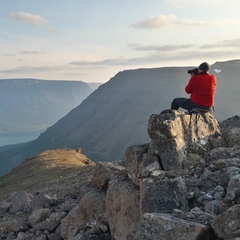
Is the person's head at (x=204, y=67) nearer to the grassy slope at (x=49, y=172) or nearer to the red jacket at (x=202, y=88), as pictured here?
the red jacket at (x=202, y=88)

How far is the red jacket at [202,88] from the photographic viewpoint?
14.5 meters

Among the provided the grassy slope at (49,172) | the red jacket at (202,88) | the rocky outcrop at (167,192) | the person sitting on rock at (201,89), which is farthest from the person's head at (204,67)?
the grassy slope at (49,172)

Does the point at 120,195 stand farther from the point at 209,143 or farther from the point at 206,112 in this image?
the point at 206,112

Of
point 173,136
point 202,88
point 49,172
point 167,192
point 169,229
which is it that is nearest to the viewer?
point 169,229

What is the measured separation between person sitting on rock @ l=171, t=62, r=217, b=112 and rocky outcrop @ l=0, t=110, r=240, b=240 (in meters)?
0.55

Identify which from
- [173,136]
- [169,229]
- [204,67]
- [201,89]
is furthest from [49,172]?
[169,229]

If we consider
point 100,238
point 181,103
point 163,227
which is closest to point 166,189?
point 163,227

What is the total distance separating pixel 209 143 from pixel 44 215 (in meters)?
9.25

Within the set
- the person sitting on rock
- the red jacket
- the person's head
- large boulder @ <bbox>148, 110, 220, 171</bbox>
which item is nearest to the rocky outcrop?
large boulder @ <bbox>148, 110, 220, 171</bbox>

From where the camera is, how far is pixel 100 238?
41.5 ft

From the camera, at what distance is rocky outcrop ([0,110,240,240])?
866cm

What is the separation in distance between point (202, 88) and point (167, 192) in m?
5.80

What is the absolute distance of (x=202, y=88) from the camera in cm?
1478

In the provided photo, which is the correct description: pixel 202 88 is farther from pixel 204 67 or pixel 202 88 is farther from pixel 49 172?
pixel 49 172
